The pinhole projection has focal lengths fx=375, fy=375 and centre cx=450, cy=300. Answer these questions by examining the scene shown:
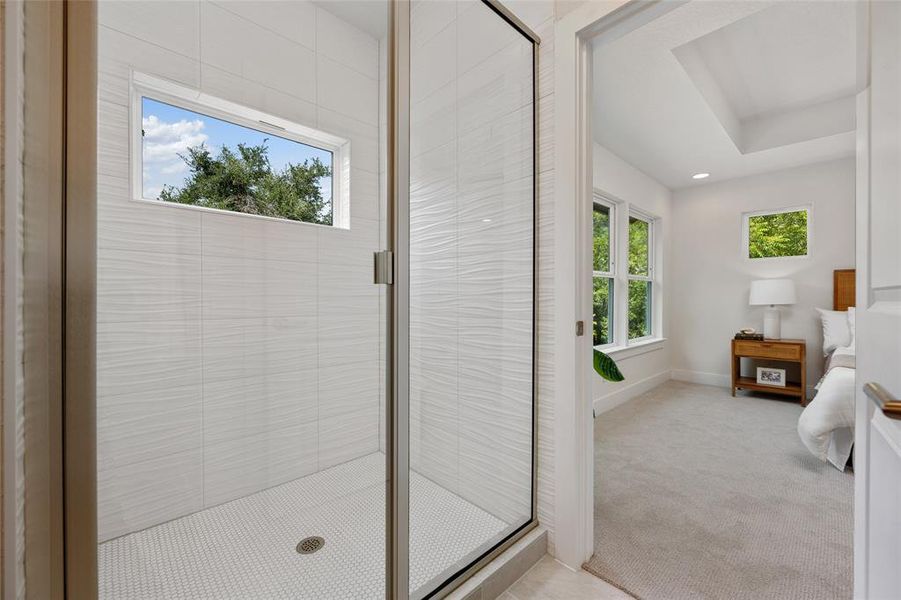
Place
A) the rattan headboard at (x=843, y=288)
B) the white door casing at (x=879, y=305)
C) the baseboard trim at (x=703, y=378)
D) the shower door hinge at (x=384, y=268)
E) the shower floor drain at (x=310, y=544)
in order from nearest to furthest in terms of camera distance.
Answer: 1. the white door casing at (x=879, y=305)
2. the shower door hinge at (x=384, y=268)
3. the shower floor drain at (x=310, y=544)
4. the rattan headboard at (x=843, y=288)
5. the baseboard trim at (x=703, y=378)

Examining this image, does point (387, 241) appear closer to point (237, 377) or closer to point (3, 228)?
point (3, 228)

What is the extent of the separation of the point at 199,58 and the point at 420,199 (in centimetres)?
120

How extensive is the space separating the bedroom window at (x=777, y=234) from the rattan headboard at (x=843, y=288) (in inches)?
14.8

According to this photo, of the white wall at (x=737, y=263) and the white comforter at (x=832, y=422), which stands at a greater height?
the white wall at (x=737, y=263)

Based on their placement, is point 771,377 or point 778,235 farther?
point 778,235

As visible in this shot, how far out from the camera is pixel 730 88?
3031 millimetres

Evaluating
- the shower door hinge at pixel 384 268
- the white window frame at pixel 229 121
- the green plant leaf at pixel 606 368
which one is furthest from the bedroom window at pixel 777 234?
the shower door hinge at pixel 384 268

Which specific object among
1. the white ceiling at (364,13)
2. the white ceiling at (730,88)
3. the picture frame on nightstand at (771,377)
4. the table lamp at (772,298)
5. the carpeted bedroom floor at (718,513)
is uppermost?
the white ceiling at (730,88)

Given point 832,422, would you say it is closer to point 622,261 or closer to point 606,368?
point 606,368

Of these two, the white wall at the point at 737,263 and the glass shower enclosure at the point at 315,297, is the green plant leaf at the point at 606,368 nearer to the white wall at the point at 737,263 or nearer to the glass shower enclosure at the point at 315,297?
the glass shower enclosure at the point at 315,297

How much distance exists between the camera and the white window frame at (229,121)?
1.29m

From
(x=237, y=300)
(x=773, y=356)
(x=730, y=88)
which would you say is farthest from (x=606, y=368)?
(x=773, y=356)

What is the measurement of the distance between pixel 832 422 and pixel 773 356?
1.91 meters

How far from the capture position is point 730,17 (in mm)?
Result: 1886
